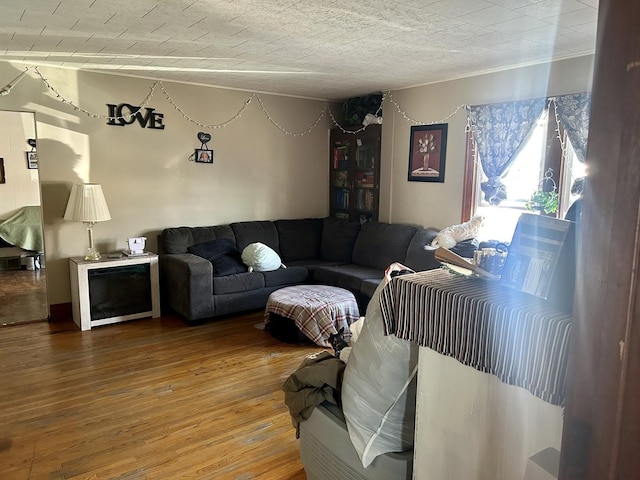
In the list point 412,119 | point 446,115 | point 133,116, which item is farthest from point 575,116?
point 133,116

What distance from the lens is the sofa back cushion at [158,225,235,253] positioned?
476cm

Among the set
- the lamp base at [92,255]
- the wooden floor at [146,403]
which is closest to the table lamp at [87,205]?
the lamp base at [92,255]

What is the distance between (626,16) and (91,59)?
168 inches

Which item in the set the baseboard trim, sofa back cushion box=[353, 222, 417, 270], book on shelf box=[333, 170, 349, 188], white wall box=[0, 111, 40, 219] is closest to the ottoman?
sofa back cushion box=[353, 222, 417, 270]

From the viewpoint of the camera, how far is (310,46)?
334 cm

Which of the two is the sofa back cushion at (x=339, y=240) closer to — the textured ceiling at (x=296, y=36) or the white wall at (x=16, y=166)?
the textured ceiling at (x=296, y=36)

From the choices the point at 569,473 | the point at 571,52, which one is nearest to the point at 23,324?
the point at 569,473

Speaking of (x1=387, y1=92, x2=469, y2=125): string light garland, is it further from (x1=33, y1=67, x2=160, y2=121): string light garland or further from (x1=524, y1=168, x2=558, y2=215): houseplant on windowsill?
(x1=33, y1=67, x2=160, y2=121): string light garland

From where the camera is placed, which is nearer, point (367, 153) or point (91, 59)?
point (91, 59)

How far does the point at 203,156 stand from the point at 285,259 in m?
1.47

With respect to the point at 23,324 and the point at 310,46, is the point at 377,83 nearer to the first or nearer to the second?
the point at 310,46

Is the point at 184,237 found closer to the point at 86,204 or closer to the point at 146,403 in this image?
the point at 86,204

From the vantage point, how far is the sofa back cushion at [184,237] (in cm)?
476

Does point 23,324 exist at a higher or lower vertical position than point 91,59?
lower
